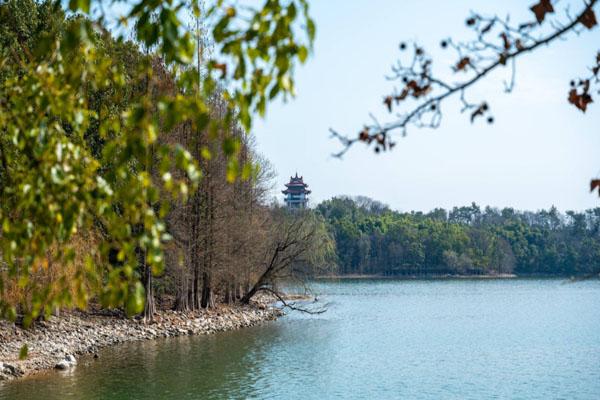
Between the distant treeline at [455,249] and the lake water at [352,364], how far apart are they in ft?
173

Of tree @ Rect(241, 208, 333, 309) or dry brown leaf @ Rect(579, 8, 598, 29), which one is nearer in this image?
dry brown leaf @ Rect(579, 8, 598, 29)

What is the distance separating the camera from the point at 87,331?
18984 millimetres

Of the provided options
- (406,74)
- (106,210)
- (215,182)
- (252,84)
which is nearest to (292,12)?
(252,84)

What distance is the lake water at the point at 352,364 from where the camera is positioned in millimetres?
13875

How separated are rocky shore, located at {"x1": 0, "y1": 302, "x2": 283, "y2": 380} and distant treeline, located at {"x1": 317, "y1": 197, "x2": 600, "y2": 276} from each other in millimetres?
54046

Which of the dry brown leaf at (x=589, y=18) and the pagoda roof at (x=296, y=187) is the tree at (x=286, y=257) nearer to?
the dry brown leaf at (x=589, y=18)

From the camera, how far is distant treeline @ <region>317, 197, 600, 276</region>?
80688 millimetres

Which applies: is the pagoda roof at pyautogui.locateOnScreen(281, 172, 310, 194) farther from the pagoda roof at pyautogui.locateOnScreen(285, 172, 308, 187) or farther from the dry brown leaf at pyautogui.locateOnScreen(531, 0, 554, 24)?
the dry brown leaf at pyautogui.locateOnScreen(531, 0, 554, 24)

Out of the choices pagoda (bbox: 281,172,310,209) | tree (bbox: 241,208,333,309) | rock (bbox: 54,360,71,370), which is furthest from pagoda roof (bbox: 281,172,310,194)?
rock (bbox: 54,360,71,370)

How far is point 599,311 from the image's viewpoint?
33719 mm

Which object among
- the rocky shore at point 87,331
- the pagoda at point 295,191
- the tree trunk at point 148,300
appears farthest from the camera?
the pagoda at point 295,191

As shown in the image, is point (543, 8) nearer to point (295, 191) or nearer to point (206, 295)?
point (206, 295)

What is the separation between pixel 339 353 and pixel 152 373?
5572 millimetres

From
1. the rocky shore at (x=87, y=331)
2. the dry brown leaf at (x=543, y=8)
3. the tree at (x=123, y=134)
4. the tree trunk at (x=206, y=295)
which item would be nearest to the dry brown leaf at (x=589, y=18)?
the dry brown leaf at (x=543, y=8)
